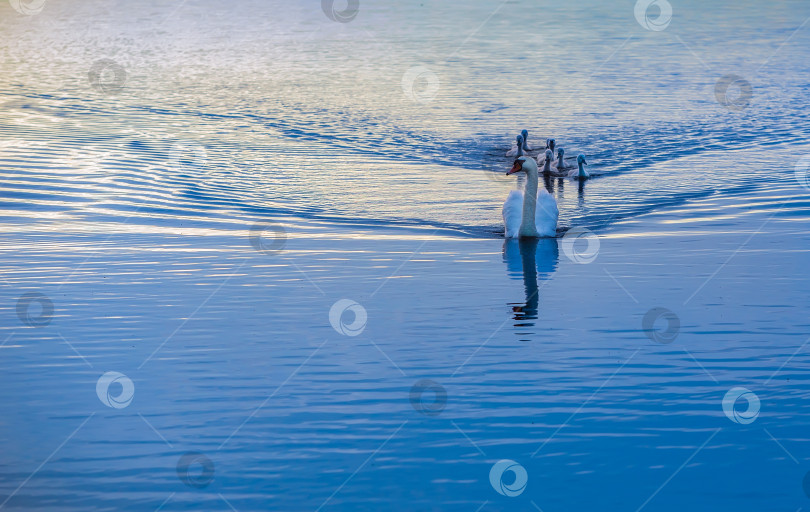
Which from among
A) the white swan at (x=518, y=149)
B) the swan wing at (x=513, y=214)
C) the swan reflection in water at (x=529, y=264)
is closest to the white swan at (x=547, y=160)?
the white swan at (x=518, y=149)

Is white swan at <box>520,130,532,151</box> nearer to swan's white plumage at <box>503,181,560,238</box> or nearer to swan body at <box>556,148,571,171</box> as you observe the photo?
swan body at <box>556,148,571,171</box>

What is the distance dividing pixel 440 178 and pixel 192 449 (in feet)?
43.5

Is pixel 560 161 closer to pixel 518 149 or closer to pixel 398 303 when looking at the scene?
pixel 518 149

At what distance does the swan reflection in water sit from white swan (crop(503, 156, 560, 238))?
166 millimetres

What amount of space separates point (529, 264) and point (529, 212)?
2.02 m

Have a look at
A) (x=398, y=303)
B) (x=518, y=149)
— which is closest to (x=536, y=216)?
(x=398, y=303)

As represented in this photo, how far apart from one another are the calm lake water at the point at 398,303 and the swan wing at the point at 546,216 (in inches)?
14.0

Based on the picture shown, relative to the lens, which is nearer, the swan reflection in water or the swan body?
the swan reflection in water

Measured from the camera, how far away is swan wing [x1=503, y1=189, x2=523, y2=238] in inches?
655

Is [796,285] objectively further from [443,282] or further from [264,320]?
[264,320]

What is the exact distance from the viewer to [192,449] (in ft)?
28.0

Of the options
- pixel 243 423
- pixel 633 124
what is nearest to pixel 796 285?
pixel 243 423

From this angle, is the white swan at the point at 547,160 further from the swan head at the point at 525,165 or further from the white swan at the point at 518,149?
the swan head at the point at 525,165

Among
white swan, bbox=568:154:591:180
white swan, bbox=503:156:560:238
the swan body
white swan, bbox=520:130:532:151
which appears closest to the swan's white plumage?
white swan, bbox=503:156:560:238
